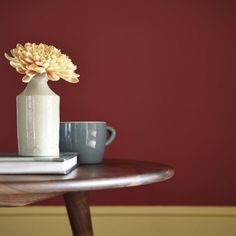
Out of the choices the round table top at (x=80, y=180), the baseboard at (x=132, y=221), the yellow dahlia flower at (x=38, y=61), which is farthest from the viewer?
the baseboard at (x=132, y=221)

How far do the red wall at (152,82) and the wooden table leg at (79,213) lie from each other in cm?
59

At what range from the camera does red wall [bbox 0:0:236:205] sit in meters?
1.66

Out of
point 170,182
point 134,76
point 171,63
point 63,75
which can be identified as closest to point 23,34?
point 134,76

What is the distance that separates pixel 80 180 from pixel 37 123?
0.23 metres

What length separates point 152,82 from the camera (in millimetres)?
1674

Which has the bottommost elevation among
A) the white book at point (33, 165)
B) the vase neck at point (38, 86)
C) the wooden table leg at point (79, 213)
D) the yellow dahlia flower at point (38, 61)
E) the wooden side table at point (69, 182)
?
the wooden table leg at point (79, 213)

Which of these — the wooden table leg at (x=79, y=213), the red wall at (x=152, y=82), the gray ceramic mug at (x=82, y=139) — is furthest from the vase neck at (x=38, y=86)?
the red wall at (x=152, y=82)

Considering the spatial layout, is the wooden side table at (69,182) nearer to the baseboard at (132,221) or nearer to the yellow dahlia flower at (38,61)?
the yellow dahlia flower at (38,61)

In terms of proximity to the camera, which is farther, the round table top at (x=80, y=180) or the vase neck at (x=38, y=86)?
the vase neck at (x=38, y=86)

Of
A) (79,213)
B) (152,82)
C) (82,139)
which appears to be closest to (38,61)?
(82,139)

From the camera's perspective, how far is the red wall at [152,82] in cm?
166

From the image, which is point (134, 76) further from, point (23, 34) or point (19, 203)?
point (19, 203)

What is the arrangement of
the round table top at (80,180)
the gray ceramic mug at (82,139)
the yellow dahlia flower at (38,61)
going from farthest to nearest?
the gray ceramic mug at (82,139) → the yellow dahlia flower at (38,61) → the round table top at (80,180)

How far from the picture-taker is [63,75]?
933mm
